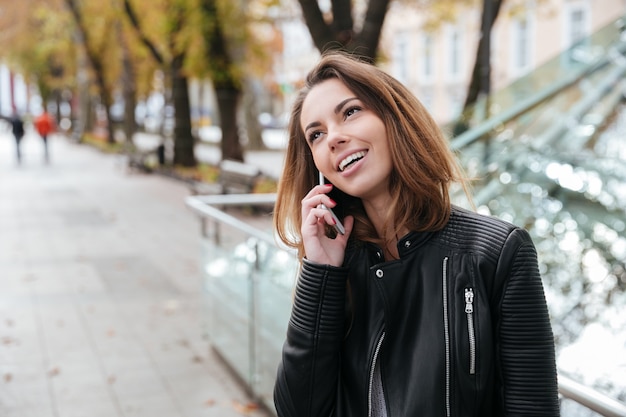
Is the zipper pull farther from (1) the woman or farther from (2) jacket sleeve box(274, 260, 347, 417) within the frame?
(2) jacket sleeve box(274, 260, 347, 417)

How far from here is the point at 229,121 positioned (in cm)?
1712

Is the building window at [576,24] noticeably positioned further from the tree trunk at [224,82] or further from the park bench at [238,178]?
the park bench at [238,178]

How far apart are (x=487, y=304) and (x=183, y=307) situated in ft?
21.6

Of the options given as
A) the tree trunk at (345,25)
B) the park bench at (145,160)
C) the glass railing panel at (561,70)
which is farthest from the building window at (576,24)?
the glass railing panel at (561,70)

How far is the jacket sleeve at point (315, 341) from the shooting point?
69.2 inches

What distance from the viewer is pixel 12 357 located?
20.7 ft

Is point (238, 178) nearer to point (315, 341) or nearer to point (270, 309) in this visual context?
point (270, 309)

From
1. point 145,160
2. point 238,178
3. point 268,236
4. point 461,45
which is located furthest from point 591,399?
point 461,45

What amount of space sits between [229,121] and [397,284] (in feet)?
51.5

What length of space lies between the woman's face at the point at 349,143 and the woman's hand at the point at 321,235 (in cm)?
6

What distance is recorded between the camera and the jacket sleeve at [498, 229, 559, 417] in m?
1.58

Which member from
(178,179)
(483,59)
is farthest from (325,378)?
(178,179)

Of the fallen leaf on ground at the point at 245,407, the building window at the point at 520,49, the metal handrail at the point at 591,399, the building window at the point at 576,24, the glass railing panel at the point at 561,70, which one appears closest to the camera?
the metal handrail at the point at 591,399

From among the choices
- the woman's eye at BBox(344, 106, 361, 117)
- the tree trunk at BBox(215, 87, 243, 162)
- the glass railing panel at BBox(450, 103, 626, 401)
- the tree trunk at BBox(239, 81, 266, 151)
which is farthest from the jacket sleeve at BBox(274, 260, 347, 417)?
the tree trunk at BBox(239, 81, 266, 151)
